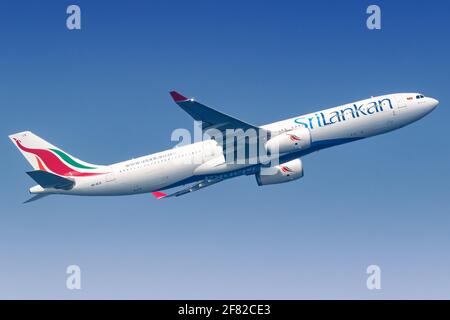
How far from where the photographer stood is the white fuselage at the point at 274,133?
2515 inches

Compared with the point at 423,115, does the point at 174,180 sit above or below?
below

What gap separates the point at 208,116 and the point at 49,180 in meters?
13.6

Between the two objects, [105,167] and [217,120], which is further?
[105,167]

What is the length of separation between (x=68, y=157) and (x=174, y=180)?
377 inches

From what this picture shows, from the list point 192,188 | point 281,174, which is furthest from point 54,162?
point 281,174

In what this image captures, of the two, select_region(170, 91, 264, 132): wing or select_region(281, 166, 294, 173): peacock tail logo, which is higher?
select_region(170, 91, 264, 132): wing

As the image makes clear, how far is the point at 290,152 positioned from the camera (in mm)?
63156

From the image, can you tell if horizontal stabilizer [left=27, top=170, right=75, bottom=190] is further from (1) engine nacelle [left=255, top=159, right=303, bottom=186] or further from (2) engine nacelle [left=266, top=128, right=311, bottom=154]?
(2) engine nacelle [left=266, top=128, right=311, bottom=154]

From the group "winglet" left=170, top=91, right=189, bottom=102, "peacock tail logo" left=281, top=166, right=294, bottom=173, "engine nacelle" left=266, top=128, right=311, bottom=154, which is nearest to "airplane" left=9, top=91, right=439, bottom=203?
"engine nacelle" left=266, top=128, right=311, bottom=154

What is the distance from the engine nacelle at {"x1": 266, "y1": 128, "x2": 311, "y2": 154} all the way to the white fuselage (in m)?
1.05

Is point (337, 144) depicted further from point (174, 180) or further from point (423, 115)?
point (174, 180)

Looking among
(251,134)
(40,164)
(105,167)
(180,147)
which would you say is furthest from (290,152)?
(40,164)

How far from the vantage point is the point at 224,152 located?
64.4 meters

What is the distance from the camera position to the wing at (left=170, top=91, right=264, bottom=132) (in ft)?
191
